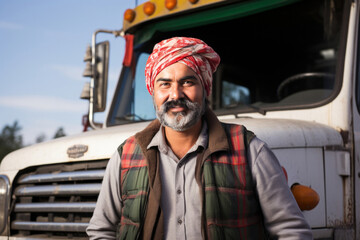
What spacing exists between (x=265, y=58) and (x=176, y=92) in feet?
8.26

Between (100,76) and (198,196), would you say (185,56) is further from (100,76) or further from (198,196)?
(100,76)

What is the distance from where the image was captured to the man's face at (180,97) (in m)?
2.03

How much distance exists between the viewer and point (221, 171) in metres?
1.90

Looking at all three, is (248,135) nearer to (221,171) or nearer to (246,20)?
(221,171)

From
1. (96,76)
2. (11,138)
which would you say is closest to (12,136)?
(11,138)

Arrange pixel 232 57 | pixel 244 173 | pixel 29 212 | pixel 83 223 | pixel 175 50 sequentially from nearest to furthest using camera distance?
pixel 244 173, pixel 175 50, pixel 83 223, pixel 29 212, pixel 232 57

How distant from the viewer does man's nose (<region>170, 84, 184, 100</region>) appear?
2.02m

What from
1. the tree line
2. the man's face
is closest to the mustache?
the man's face

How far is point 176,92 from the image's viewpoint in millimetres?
2021

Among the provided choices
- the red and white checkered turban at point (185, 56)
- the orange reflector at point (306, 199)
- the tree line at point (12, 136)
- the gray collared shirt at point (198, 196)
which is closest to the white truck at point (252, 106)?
the orange reflector at point (306, 199)

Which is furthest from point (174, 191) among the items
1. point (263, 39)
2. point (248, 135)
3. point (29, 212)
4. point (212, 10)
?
point (263, 39)

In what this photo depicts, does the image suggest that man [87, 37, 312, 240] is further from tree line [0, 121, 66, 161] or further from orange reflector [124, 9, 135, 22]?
tree line [0, 121, 66, 161]

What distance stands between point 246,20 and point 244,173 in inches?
81.6

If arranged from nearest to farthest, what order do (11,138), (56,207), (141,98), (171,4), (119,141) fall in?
(119,141) → (56,207) → (171,4) → (141,98) → (11,138)
